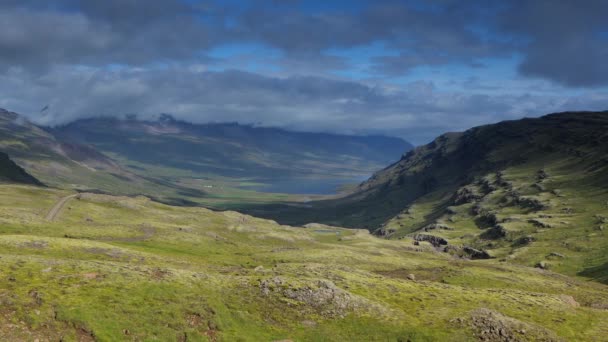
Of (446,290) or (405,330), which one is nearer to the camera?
(405,330)

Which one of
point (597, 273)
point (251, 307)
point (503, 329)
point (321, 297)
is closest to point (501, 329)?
point (503, 329)

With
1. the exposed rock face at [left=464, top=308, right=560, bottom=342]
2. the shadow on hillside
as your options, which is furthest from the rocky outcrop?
the shadow on hillside

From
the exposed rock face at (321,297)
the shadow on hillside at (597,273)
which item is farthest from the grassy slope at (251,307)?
the shadow on hillside at (597,273)

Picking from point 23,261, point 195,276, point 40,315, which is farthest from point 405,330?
point 23,261

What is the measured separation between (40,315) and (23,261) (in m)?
26.0

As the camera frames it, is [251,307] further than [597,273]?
No

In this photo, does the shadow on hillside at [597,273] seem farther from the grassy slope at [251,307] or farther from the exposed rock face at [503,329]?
the exposed rock face at [503,329]

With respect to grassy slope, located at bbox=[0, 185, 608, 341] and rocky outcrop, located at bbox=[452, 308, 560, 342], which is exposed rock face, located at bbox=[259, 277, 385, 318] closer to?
grassy slope, located at bbox=[0, 185, 608, 341]

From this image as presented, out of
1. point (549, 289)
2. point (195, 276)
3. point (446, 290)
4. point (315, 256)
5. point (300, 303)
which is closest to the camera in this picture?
point (300, 303)

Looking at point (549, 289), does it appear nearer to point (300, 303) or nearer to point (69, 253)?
point (300, 303)

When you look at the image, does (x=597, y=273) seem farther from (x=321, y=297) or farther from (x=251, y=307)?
(x=251, y=307)

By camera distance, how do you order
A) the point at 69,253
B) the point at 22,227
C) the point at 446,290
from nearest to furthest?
1. the point at 446,290
2. the point at 69,253
3. the point at 22,227

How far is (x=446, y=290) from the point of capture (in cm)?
9312

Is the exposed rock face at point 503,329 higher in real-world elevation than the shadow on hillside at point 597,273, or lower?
higher
